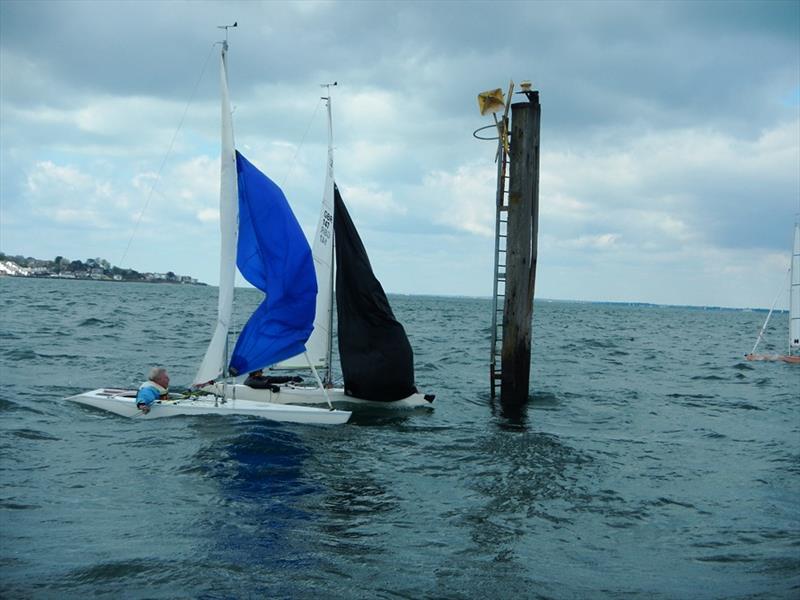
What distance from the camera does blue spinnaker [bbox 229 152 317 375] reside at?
587 inches

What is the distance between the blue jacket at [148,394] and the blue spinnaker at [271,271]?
1580 millimetres

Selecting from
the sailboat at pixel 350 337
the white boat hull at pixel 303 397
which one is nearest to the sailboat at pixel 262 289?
the white boat hull at pixel 303 397

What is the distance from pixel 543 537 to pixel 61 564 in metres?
5.43

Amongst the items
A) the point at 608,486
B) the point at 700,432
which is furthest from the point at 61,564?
the point at 700,432

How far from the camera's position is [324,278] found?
60.0 ft

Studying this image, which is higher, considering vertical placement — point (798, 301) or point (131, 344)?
point (798, 301)

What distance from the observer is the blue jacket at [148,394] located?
15.2 metres

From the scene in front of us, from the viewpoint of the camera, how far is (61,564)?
7.74 metres

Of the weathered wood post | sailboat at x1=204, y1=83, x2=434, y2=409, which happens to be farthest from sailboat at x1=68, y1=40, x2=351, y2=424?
the weathered wood post

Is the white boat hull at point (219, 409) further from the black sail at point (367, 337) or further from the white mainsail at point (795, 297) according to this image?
the white mainsail at point (795, 297)

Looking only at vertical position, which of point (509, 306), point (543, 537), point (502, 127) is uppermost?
point (502, 127)

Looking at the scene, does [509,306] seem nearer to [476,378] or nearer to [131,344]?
[476,378]

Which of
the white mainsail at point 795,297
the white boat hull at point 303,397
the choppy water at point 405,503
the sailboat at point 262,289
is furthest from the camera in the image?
the white mainsail at point 795,297

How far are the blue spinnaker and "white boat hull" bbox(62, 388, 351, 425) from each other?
775 millimetres
